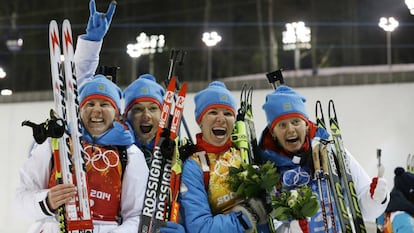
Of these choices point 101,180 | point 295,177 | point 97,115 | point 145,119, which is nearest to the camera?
point 101,180

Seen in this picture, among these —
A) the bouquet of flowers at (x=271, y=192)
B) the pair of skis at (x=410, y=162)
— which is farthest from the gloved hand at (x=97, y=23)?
the pair of skis at (x=410, y=162)

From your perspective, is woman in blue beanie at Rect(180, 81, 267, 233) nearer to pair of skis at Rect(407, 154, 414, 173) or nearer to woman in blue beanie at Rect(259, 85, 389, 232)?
woman in blue beanie at Rect(259, 85, 389, 232)

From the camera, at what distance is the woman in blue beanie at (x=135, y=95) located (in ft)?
10.6

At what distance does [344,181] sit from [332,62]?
511 cm

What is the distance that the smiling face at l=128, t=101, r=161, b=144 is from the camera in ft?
10.6

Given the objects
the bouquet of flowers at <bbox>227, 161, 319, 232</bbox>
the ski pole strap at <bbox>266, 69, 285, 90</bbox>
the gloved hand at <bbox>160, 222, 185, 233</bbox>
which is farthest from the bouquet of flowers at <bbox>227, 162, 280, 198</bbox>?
the ski pole strap at <bbox>266, 69, 285, 90</bbox>

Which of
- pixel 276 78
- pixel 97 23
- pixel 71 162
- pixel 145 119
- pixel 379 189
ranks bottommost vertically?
pixel 379 189

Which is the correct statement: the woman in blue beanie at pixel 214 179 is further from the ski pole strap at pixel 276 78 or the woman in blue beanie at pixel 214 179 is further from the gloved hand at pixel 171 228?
the ski pole strap at pixel 276 78

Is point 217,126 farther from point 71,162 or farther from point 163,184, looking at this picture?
point 71,162

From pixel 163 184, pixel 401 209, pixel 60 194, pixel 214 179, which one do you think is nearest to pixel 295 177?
pixel 214 179

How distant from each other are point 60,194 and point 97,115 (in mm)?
397

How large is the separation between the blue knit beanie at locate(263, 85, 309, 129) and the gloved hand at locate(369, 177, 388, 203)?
41 centimetres

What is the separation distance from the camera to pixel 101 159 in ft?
8.87

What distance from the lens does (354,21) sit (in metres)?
8.26
